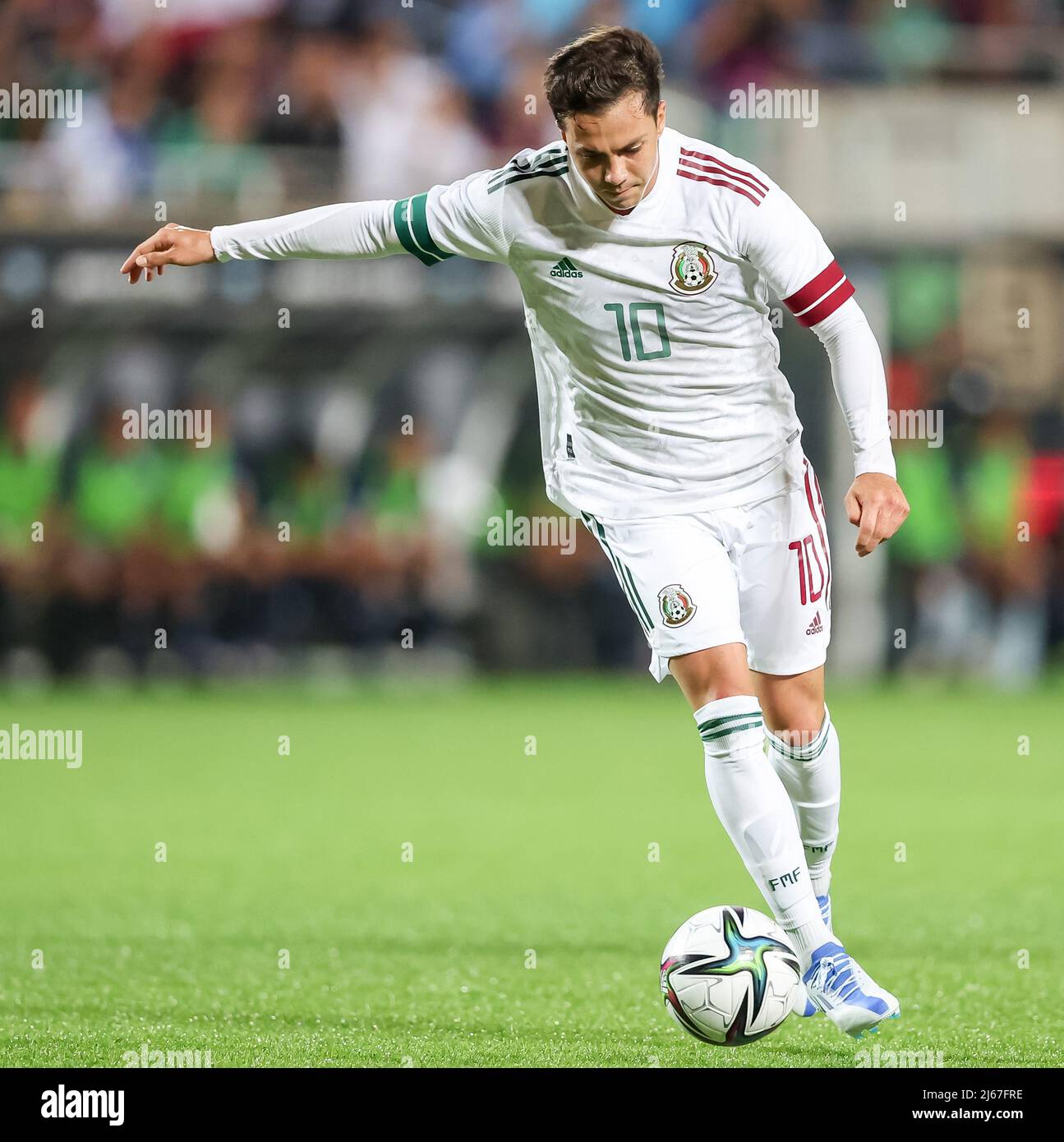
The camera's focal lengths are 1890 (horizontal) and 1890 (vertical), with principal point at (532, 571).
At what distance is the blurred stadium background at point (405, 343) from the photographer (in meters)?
16.9

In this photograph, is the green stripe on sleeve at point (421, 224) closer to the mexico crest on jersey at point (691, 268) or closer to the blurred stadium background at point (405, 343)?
the mexico crest on jersey at point (691, 268)

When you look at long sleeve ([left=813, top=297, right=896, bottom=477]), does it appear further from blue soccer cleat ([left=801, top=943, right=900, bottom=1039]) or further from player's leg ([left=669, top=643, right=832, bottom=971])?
blue soccer cleat ([left=801, top=943, right=900, bottom=1039])

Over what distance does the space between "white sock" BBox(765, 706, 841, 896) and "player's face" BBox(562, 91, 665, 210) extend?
5.19 feet

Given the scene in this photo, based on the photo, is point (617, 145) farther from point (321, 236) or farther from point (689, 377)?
point (321, 236)

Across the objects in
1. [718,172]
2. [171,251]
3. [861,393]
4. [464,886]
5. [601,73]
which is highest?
[601,73]

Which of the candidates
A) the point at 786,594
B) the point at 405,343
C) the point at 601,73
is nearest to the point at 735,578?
the point at 786,594

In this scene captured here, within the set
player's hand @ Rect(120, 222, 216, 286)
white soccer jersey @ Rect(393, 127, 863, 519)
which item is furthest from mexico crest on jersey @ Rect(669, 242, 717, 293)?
player's hand @ Rect(120, 222, 216, 286)

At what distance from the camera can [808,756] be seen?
17.1 feet

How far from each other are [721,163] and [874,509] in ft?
3.23

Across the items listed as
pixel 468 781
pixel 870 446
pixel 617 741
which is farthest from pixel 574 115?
pixel 617 741

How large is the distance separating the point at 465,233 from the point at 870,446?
3.84ft

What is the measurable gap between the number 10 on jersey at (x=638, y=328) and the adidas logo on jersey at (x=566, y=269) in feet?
0.36

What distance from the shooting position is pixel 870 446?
183 inches

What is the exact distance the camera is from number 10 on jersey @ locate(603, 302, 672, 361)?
15.6ft
